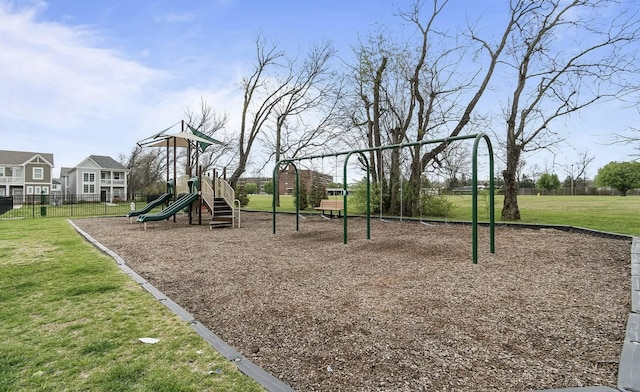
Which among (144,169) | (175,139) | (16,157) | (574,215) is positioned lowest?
(574,215)

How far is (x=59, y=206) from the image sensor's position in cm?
2945

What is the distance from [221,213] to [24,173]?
40.3m

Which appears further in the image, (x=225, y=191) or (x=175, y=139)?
(x=175, y=139)

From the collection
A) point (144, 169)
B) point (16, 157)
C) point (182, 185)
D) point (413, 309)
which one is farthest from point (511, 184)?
point (16, 157)

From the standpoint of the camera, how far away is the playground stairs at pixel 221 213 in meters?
11.4

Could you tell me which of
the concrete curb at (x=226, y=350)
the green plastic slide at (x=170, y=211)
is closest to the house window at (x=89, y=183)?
the green plastic slide at (x=170, y=211)

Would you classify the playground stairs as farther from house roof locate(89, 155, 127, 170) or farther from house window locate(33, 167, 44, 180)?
house window locate(33, 167, 44, 180)

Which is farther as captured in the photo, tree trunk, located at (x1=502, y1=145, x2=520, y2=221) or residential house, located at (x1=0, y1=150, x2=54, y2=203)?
residential house, located at (x1=0, y1=150, x2=54, y2=203)

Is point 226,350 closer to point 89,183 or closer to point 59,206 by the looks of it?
point 59,206

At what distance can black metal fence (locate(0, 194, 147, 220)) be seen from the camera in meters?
18.4

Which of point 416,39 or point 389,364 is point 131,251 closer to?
point 389,364

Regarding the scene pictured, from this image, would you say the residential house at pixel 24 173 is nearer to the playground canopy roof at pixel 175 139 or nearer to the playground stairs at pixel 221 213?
the playground canopy roof at pixel 175 139

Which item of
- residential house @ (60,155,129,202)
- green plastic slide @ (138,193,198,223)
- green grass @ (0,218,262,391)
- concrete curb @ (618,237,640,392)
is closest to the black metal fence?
residential house @ (60,155,129,202)

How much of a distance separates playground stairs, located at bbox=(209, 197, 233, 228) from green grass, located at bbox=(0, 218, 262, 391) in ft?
22.1
